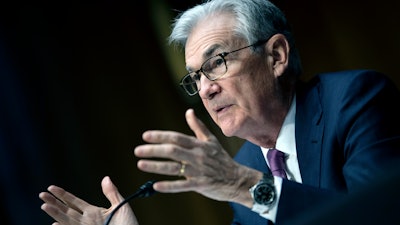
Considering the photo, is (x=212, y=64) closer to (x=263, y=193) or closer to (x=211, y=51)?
(x=211, y=51)

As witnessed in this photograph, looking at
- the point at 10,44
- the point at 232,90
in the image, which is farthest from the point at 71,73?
the point at 232,90

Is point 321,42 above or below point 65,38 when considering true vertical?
below

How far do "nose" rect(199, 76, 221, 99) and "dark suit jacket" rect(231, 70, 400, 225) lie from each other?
0.92 ft

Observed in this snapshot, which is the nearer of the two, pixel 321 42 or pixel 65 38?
pixel 65 38

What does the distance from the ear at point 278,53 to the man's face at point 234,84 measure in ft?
0.10

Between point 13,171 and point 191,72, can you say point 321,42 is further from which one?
point 13,171

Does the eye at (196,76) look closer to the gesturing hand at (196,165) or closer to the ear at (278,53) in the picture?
the ear at (278,53)

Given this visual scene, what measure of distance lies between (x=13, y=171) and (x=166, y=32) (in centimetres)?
112

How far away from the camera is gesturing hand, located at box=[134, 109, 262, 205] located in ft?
3.40

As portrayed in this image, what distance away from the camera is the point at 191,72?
1758mm

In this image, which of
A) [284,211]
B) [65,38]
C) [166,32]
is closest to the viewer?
[284,211]

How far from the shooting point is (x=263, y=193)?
117 cm

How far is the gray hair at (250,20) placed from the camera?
Result: 171 centimetres

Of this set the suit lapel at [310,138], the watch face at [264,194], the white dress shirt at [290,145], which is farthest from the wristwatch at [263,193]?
the white dress shirt at [290,145]
